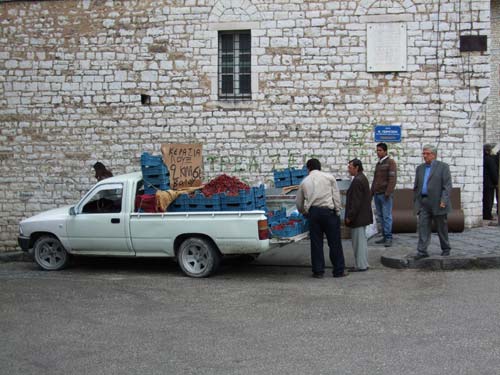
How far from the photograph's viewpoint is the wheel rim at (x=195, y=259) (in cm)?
1002

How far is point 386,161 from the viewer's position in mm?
11961

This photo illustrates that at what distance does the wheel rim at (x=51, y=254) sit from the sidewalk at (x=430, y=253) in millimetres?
3303

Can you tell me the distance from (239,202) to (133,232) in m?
1.78

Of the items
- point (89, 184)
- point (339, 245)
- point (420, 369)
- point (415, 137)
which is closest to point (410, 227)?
point (415, 137)

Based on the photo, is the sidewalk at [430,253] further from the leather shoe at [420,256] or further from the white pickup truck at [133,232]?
the white pickup truck at [133,232]

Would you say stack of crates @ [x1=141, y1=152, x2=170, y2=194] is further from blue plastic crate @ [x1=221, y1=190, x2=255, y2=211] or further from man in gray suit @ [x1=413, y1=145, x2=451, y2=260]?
man in gray suit @ [x1=413, y1=145, x2=451, y2=260]

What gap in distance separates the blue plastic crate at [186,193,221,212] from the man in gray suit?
310 centimetres

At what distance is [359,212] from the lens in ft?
33.2

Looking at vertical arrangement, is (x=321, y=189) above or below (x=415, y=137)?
below

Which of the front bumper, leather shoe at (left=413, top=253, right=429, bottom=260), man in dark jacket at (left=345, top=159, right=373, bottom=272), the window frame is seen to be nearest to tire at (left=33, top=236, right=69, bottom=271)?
the front bumper

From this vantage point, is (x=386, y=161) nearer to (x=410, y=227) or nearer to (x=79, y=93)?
(x=410, y=227)

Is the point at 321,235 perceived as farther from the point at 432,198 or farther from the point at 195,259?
the point at 195,259

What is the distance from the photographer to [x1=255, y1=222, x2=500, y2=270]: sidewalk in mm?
10070

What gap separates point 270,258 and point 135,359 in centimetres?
620
